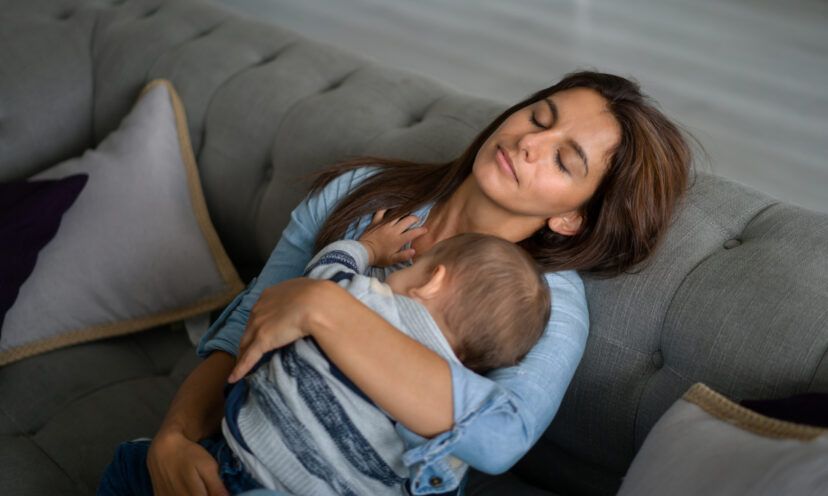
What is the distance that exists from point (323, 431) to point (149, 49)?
58.1 inches

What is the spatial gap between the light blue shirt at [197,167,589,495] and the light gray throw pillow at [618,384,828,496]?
17 centimetres

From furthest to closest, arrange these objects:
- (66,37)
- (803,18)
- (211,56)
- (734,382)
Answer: (803,18), (66,37), (211,56), (734,382)

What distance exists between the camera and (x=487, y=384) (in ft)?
4.15

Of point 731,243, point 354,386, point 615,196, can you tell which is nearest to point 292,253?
point 354,386

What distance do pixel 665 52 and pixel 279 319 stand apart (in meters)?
3.18

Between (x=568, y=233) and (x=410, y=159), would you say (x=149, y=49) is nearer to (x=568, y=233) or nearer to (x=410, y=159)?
(x=410, y=159)

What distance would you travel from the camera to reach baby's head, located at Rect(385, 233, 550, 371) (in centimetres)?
129

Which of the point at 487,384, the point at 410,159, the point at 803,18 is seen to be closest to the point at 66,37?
the point at 410,159

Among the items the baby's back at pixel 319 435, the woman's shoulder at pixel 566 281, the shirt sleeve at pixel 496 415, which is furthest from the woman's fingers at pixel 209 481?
the woman's shoulder at pixel 566 281

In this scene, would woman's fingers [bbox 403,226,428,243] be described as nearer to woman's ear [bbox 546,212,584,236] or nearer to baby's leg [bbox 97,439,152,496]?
woman's ear [bbox 546,212,584,236]

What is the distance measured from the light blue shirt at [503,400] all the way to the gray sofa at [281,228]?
0.12 metres

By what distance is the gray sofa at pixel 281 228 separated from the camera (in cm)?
141

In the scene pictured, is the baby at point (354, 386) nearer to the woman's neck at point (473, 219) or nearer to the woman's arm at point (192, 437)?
the woman's arm at point (192, 437)

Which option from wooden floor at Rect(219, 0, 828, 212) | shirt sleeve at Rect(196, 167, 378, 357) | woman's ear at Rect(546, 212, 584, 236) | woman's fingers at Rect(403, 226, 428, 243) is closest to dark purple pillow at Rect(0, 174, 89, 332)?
shirt sleeve at Rect(196, 167, 378, 357)
